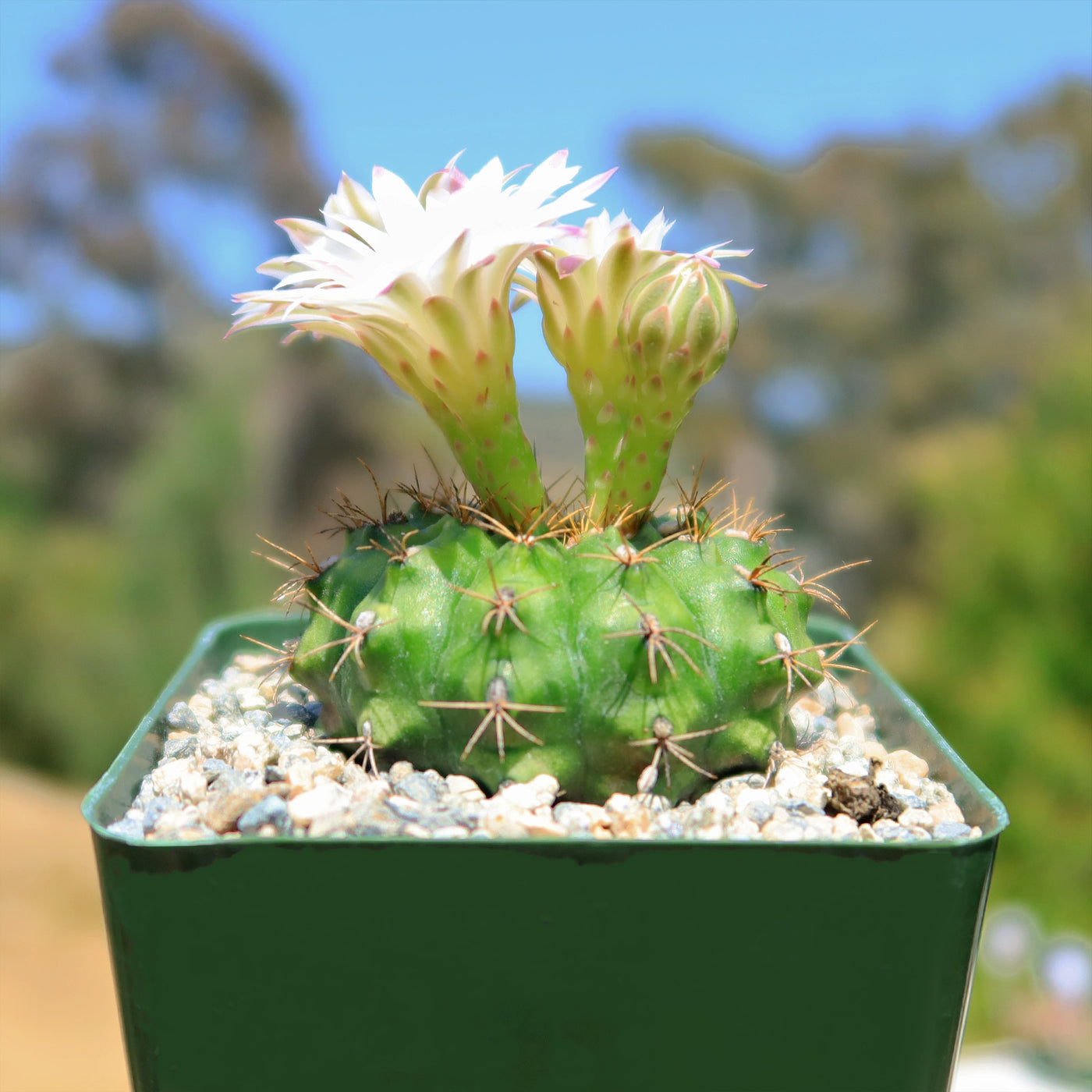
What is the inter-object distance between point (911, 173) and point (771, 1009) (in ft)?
21.9

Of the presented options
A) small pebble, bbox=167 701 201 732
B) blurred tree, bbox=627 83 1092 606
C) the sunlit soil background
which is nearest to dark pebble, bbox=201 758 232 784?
small pebble, bbox=167 701 201 732

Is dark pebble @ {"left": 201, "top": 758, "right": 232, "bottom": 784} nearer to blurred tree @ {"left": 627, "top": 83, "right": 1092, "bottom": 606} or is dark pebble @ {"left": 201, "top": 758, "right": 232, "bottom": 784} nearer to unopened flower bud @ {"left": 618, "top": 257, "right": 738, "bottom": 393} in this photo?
unopened flower bud @ {"left": 618, "top": 257, "right": 738, "bottom": 393}

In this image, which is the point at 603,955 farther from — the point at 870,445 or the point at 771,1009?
the point at 870,445

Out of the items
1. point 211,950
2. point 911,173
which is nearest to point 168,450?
point 211,950

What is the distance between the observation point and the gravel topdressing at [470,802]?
0.67 m

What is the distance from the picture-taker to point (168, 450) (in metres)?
4.13

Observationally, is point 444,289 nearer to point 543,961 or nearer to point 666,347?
point 666,347

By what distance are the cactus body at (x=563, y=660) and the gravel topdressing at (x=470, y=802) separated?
2 cm

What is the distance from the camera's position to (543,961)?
610mm

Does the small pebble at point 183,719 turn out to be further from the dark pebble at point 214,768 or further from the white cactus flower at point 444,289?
the white cactus flower at point 444,289

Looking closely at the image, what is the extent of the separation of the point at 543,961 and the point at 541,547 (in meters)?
0.25

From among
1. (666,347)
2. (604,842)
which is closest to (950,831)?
(604,842)

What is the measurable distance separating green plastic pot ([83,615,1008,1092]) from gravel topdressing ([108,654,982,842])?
0.02 metres

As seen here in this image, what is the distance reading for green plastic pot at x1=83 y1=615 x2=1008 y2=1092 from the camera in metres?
0.60
